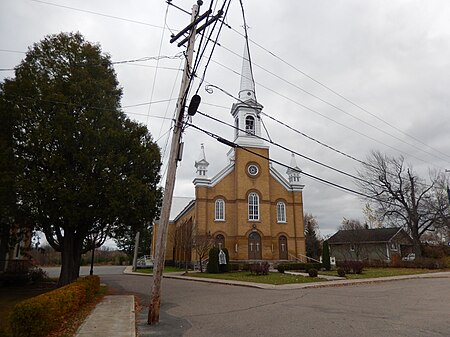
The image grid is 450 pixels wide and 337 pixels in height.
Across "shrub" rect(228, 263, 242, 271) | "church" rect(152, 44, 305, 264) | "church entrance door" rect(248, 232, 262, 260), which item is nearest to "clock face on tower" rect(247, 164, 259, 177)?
"church" rect(152, 44, 305, 264)

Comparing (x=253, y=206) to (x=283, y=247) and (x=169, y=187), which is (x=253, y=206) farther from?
(x=169, y=187)

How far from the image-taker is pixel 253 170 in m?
40.1

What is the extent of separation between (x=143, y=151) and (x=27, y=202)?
5783mm

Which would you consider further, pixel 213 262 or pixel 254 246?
pixel 254 246

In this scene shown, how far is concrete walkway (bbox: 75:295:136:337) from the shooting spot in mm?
8555

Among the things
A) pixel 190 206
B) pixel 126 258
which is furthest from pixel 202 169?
pixel 126 258

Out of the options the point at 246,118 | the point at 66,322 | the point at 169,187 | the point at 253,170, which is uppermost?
the point at 246,118

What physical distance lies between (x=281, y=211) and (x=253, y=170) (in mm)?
5734

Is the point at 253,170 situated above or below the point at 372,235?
above

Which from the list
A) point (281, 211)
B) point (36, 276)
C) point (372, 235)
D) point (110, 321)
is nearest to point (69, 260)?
point (36, 276)

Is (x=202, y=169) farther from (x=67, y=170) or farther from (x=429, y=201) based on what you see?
(x=429, y=201)

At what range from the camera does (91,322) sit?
32.6 ft

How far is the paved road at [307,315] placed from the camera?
8.42 metres

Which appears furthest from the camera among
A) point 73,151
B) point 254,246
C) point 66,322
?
point 254,246
